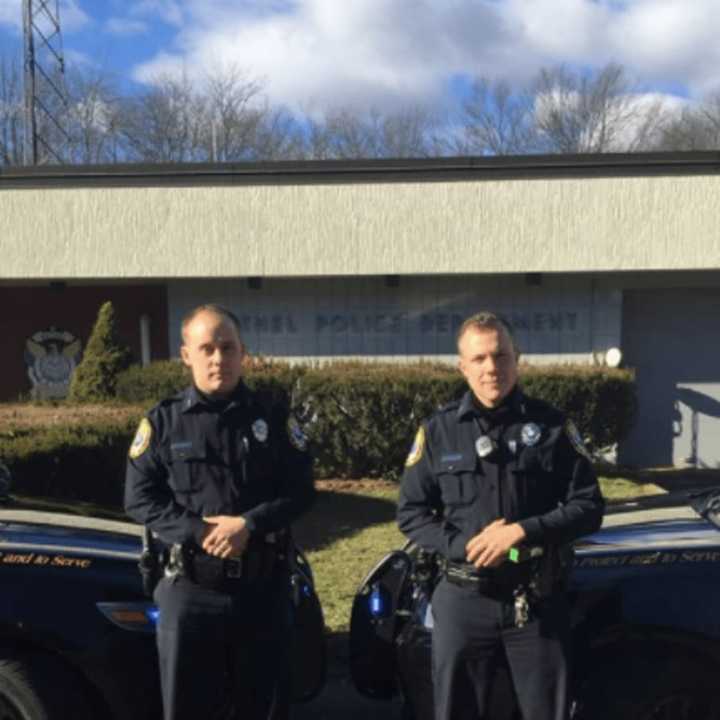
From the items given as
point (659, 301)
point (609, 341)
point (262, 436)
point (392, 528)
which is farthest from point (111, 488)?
point (659, 301)

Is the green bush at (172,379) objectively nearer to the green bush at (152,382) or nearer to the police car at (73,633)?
the green bush at (152,382)

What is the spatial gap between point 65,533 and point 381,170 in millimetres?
7658

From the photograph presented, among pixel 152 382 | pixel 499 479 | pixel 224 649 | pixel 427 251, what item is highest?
pixel 427 251

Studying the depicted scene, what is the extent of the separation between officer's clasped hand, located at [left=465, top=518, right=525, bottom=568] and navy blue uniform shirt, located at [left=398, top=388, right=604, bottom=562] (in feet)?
0.20

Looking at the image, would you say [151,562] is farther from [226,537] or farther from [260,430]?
[260,430]

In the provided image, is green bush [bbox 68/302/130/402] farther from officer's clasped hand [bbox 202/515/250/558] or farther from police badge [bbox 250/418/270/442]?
officer's clasped hand [bbox 202/515/250/558]

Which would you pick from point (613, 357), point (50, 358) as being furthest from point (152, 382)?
point (613, 357)

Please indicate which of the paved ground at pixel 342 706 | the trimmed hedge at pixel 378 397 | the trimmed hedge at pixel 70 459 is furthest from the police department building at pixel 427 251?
the paved ground at pixel 342 706

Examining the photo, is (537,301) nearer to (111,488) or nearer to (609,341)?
(609,341)

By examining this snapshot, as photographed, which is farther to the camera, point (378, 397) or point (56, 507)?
point (378, 397)

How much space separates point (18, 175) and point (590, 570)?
9.38 metres

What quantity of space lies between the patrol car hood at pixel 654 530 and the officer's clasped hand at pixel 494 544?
0.60 metres

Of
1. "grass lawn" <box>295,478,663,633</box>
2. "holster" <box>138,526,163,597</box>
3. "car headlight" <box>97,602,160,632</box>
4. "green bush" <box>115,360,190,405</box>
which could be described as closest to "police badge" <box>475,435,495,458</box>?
"holster" <box>138,526,163,597</box>

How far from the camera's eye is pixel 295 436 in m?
2.76
